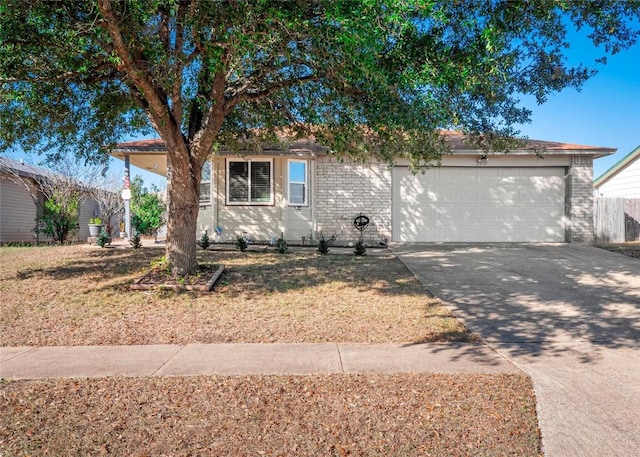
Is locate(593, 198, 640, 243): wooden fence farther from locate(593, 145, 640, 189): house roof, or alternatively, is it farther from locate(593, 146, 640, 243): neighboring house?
locate(593, 145, 640, 189): house roof

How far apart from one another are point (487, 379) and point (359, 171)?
428 inches

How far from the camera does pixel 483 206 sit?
14.3 meters

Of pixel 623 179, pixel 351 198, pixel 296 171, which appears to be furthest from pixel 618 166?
pixel 296 171

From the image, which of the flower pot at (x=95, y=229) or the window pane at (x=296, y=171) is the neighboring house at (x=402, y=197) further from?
the flower pot at (x=95, y=229)

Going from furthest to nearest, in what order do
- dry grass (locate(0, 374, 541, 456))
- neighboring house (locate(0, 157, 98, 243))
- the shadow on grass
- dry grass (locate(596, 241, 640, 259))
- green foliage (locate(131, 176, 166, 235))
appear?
green foliage (locate(131, 176, 166, 235)), neighboring house (locate(0, 157, 98, 243)), dry grass (locate(596, 241, 640, 259)), the shadow on grass, dry grass (locate(0, 374, 541, 456))

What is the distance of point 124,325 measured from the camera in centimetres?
590

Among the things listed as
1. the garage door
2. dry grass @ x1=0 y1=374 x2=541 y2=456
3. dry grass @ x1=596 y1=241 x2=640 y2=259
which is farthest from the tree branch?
dry grass @ x1=596 y1=241 x2=640 y2=259

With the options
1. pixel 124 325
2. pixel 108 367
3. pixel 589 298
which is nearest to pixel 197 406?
pixel 108 367

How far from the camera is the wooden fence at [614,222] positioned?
49.5 feet

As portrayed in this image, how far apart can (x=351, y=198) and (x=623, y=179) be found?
48.9 ft

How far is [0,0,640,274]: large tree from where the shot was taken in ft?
18.3

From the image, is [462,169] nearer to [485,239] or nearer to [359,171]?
[485,239]

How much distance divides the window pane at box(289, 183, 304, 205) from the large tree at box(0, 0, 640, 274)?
4.93 metres

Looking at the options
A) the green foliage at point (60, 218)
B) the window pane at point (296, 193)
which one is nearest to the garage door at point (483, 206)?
the window pane at point (296, 193)
